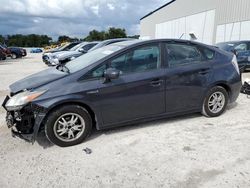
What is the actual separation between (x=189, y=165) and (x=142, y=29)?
48.9m

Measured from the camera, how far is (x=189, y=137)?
13.5 feet

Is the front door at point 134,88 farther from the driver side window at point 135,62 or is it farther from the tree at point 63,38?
the tree at point 63,38

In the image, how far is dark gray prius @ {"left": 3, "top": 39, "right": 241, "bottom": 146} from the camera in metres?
3.69

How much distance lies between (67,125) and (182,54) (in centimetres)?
230

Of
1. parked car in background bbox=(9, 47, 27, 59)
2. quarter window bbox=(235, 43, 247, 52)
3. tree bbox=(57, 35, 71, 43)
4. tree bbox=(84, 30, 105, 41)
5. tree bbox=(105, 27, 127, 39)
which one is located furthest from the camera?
tree bbox=(105, 27, 127, 39)

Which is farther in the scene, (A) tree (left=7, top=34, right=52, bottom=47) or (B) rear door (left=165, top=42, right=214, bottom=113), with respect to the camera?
(A) tree (left=7, top=34, right=52, bottom=47)

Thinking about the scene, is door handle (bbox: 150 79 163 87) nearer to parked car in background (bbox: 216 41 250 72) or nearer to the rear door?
the rear door

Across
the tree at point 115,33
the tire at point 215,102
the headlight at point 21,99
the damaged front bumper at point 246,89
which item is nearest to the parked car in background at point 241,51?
the damaged front bumper at point 246,89

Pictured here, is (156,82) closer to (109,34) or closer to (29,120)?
(29,120)

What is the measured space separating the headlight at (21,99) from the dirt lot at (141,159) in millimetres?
Answer: 640

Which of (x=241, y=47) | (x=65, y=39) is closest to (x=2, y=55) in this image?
(x=241, y=47)

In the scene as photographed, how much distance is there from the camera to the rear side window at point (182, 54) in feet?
14.6

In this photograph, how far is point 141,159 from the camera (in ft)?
11.4

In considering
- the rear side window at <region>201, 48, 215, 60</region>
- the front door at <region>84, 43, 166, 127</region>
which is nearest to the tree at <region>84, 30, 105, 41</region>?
the rear side window at <region>201, 48, 215, 60</region>
